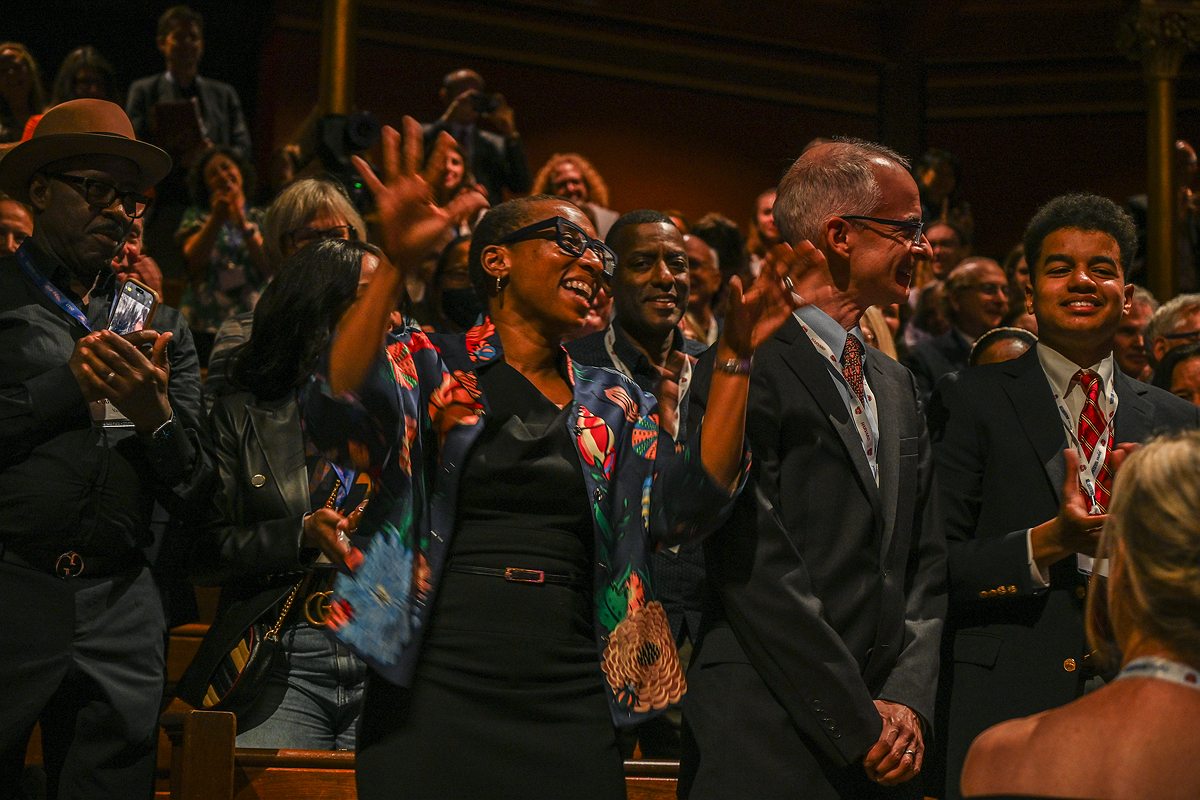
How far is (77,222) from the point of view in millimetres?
2754

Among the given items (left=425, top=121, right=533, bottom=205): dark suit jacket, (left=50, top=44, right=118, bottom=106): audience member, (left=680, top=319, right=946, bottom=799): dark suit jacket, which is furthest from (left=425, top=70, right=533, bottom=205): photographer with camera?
(left=680, top=319, right=946, bottom=799): dark suit jacket

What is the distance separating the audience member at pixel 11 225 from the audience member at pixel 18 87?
2489 mm

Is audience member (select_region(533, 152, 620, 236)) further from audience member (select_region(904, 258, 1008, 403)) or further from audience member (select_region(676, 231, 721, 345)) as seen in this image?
audience member (select_region(904, 258, 1008, 403))

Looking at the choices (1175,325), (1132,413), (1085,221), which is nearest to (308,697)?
(1132,413)

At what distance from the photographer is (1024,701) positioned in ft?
7.92

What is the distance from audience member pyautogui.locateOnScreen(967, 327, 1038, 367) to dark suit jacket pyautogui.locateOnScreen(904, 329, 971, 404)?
996 mm

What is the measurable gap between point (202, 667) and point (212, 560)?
259 mm

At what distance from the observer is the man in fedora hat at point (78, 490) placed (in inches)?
98.0

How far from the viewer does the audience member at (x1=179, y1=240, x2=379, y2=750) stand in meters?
2.68

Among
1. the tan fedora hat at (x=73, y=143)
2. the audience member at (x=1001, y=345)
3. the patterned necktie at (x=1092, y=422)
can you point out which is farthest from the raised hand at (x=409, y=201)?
the audience member at (x=1001, y=345)

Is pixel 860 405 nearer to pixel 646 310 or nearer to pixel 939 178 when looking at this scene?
pixel 646 310

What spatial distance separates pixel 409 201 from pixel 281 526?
1086 mm

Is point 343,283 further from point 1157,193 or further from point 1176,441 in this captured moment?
point 1157,193

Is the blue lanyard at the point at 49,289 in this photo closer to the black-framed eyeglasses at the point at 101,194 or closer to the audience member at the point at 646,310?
the black-framed eyeglasses at the point at 101,194
